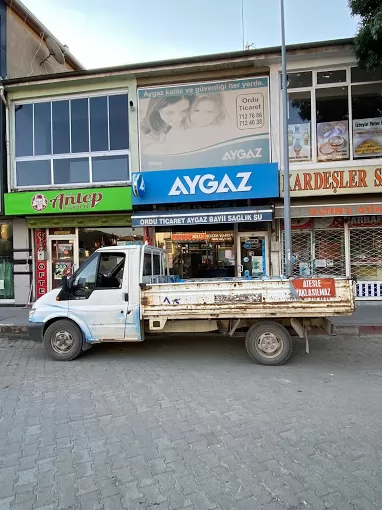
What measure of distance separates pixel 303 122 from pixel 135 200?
5.68 m

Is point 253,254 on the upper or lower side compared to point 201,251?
lower

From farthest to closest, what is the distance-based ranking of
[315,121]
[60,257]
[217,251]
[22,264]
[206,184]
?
1. [60,257]
2. [22,264]
3. [217,251]
4. [315,121]
5. [206,184]

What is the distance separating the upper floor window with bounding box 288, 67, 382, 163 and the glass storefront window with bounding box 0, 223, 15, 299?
990cm

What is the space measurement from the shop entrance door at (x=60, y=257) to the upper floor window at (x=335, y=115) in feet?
25.6

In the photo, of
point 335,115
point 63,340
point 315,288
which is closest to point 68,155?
point 63,340

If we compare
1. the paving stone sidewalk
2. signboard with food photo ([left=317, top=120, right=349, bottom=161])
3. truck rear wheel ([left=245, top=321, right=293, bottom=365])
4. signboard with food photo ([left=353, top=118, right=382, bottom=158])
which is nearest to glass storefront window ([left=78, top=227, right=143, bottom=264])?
signboard with food photo ([left=317, top=120, right=349, bottom=161])

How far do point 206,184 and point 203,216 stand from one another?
0.97m

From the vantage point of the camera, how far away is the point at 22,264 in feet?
41.6

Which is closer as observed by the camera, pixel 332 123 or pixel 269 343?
pixel 269 343

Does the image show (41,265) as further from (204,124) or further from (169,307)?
(169,307)

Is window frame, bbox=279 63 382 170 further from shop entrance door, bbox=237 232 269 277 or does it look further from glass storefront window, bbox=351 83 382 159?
shop entrance door, bbox=237 232 269 277

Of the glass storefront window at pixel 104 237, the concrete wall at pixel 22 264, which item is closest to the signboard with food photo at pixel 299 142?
the glass storefront window at pixel 104 237

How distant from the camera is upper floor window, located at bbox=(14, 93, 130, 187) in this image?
39.7 ft

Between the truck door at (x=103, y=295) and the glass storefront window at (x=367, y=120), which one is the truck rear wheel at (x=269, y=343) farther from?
the glass storefront window at (x=367, y=120)
